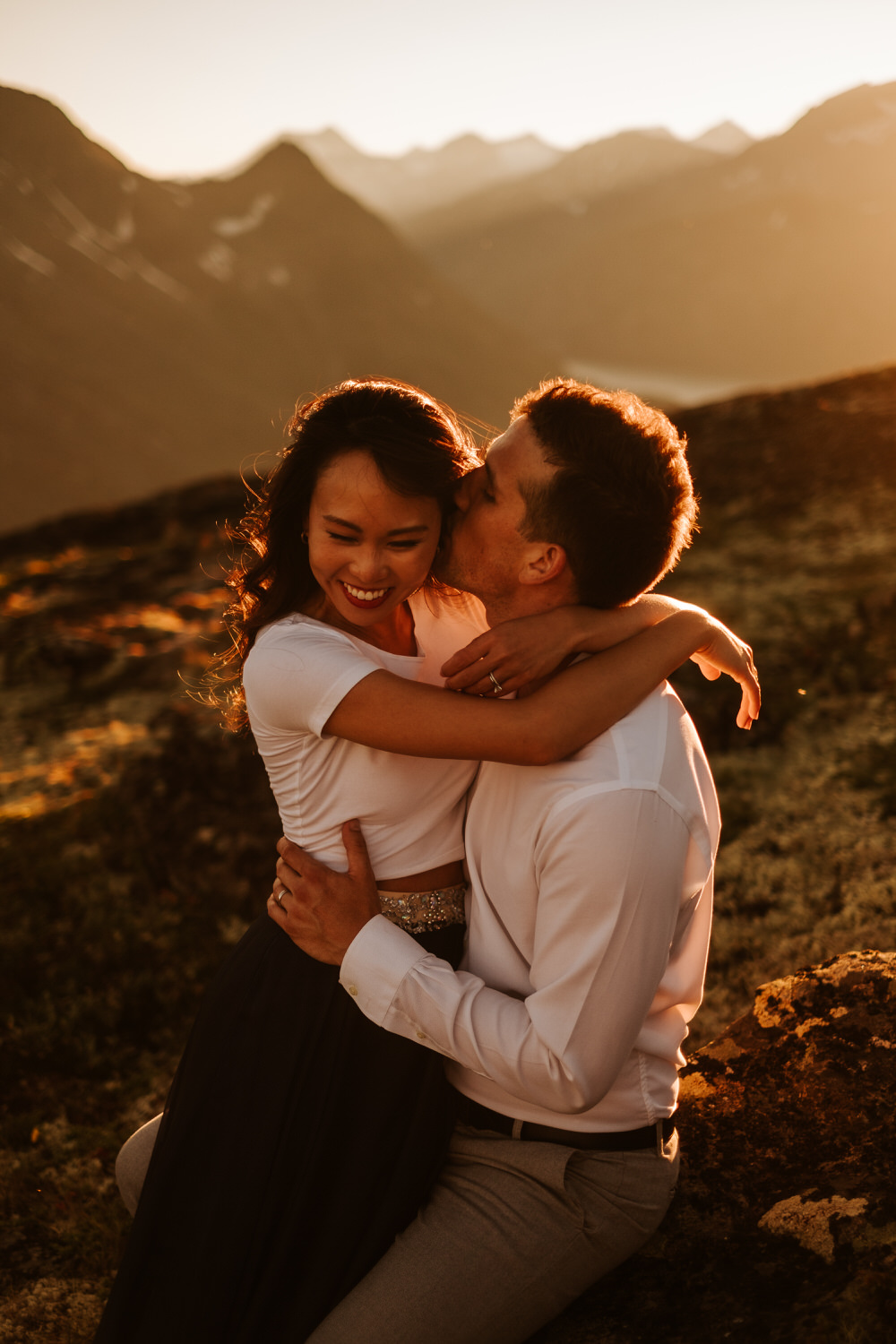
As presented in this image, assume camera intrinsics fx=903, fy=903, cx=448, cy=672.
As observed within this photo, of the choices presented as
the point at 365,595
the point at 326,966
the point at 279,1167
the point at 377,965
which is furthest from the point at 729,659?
the point at 279,1167

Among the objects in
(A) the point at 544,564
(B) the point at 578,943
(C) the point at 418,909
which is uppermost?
(A) the point at 544,564

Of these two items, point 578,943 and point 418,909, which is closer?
point 578,943

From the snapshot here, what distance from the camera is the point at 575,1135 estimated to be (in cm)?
240

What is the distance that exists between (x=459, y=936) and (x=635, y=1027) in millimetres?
726

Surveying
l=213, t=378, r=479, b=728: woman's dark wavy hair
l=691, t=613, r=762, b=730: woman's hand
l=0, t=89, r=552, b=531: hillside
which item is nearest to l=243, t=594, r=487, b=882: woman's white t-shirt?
l=213, t=378, r=479, b=728: woman's dark wavy hair

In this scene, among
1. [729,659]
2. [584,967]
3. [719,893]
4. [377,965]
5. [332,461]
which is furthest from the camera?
[719,893]

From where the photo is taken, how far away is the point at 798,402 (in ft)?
44.6

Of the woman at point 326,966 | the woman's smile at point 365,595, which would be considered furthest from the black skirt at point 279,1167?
the woman's smile at point 365,595

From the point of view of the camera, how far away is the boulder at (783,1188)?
218 centimetres

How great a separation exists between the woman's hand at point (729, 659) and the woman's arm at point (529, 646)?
0.36 m

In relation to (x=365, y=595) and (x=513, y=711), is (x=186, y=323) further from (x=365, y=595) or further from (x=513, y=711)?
(x=513, y=711)

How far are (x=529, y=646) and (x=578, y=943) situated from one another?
76 centimetres

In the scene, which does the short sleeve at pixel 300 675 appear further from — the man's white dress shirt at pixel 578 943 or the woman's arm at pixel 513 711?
the man's white dress shirt at pixel 578 943

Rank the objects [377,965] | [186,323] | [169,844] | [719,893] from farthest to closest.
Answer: [186,323] < [169,844] < [719,893] < [377,965]
